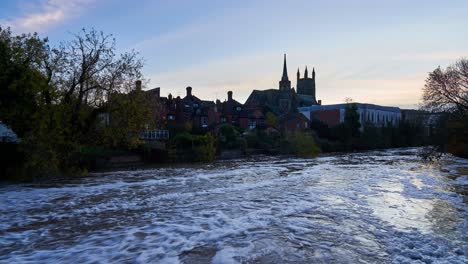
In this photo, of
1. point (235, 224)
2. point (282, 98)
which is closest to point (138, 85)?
point (235, 224)

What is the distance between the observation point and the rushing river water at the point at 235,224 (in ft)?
25.8

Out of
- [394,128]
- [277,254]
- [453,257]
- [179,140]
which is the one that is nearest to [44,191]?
[277,254]

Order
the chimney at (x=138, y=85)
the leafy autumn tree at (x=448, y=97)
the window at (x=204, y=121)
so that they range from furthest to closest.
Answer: the window at (x=204, y=121), the leafy autumn tree at (x=448, y=97), the chimney at (x=138, y=85)

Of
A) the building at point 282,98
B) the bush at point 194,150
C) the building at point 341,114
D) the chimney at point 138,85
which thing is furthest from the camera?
the building at point 282,98

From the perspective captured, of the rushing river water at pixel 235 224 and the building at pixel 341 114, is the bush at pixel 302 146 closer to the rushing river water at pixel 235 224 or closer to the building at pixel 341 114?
the rushing river water at pixel 235 224

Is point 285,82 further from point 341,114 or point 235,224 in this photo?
point 235,224

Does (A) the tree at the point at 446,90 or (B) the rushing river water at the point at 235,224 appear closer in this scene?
(B) the rushing river water at the point at 235,224

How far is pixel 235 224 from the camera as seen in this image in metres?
10.6

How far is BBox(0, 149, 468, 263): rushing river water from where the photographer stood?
7.85m

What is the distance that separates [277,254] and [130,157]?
31684mm

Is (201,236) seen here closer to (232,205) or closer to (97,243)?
(97,243)

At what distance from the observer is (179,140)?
140ft

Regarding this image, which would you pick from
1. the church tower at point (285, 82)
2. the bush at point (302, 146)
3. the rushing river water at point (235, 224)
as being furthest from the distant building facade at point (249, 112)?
the bush at point (302, 146)

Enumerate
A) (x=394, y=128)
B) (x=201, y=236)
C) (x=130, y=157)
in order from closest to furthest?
(x=201, y=236) → (x=130, y=157) → (x=394, y=128)
